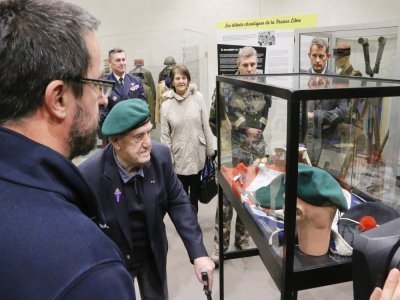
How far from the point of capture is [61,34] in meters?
0.70

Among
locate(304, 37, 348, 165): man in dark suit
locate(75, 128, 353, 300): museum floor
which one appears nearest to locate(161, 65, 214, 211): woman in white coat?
locate(75, 128, 353, 300): museum floor

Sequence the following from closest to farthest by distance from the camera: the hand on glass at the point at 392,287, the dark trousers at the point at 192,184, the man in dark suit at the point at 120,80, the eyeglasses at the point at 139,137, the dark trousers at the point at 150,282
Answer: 1. the hand on glass at the point at 392,287
2. the eyeglasses at the point at 139,137
3. the dark trousers at the point at 150,282
4. the dark trousers at the point at 192,184
5. the man in dark suit at the point at 120,80

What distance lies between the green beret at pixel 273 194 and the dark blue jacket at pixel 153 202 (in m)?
0.40

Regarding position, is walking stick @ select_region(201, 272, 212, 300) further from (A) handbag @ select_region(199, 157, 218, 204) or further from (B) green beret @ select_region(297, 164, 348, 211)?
(A) handbag @ select_region(199, 157, 218, 204)

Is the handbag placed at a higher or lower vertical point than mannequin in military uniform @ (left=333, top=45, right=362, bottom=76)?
lower

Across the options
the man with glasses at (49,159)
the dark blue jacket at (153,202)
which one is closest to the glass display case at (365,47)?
the dark blue jacket at (153,202)

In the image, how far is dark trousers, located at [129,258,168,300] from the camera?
169 centimetres

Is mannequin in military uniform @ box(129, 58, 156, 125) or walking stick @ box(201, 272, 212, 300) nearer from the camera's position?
walking stick @ box(201, 272, 212, 300)

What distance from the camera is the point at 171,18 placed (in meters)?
5.33

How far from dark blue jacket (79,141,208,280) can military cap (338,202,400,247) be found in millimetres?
642

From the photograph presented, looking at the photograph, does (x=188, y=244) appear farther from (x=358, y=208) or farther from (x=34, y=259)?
(x=34, y=259)

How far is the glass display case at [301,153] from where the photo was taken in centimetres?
103

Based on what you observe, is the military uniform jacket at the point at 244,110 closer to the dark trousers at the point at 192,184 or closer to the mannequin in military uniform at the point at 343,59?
the dark trousers at the point at 192,184

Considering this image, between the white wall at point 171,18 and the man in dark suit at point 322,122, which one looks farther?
the white wall at point 171,18
